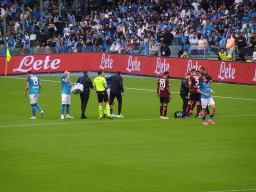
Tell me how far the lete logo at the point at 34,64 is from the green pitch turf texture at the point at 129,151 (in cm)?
1648

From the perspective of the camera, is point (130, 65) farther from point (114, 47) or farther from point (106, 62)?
point (106, 62)

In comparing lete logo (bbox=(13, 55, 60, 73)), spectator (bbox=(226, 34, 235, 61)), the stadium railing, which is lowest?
lete logo (bbox=(13, 55, 60, 73))

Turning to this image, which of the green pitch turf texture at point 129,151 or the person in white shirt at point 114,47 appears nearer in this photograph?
the green pitch turf texture at point 129,151

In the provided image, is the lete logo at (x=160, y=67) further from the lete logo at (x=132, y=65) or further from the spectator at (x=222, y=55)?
the spectator at (x=222, y=55)

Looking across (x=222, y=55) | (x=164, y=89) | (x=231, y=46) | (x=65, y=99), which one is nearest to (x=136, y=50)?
(x=222, y=55)

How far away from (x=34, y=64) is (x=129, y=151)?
1137 inches

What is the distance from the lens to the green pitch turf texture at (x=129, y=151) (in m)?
11.7

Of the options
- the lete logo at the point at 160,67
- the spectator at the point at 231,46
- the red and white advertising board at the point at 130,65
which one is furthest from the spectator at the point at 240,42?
the lete logo at the point at 160,67

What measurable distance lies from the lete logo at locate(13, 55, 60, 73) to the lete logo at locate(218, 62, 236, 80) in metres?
15.4

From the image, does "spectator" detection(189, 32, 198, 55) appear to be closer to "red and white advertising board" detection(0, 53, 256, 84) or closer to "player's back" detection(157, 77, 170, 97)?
"red and white advertising board" detection(0, 53, 256, 84)

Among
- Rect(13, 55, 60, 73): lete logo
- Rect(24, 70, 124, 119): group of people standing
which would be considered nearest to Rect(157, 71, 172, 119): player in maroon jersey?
Rect(24, 70, 124, 119): group of people standing

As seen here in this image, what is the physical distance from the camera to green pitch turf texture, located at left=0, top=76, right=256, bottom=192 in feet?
38.4

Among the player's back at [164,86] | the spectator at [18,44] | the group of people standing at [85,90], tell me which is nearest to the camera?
the player's back at [164,86]

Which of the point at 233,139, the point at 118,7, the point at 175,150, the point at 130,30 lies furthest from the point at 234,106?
the point at 118,7
